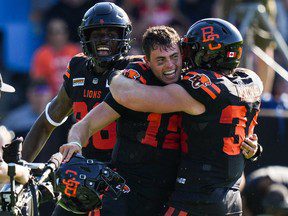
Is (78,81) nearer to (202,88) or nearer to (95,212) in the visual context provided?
(95,212)

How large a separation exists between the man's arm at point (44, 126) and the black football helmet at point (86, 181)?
4.20 ft

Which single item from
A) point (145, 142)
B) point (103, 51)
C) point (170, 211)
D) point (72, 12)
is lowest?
point (72, 12)

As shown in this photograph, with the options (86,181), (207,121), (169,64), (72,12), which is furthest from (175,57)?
(72,12)

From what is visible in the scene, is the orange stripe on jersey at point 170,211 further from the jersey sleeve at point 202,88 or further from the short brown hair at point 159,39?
the short brown hair at point 159,39

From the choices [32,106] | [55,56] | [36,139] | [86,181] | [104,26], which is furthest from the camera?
[55,56]

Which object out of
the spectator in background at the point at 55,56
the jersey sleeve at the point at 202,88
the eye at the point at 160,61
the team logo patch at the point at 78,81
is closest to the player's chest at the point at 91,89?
the team logo patch at the point at 78,81

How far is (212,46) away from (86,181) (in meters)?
1.28

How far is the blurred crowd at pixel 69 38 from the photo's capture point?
440 inches

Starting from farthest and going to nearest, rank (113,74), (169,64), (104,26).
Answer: (104,26), (113,74), (169,64)

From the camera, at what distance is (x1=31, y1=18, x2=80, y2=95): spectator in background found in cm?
1320

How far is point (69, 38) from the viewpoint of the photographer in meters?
13.5

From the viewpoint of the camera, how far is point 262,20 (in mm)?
10836

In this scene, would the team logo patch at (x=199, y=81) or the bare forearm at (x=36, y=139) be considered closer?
the team logo patch at (x=199, y=81)

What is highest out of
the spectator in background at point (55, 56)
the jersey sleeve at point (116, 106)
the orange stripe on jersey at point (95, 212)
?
the jersey sleeve at point (116, 106)
